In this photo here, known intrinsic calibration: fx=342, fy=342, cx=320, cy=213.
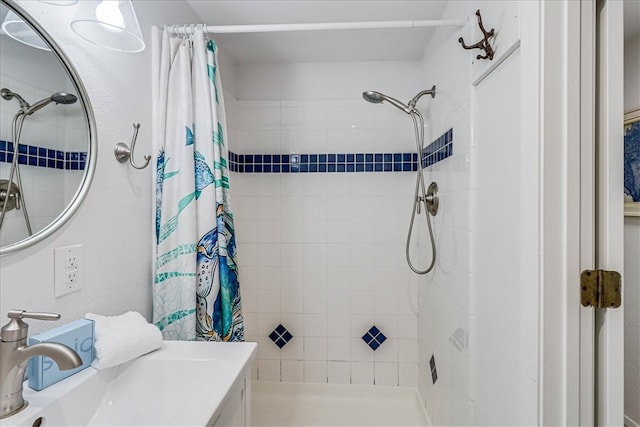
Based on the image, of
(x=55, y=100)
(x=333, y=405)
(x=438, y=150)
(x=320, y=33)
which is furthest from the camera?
(x=333, y=405)

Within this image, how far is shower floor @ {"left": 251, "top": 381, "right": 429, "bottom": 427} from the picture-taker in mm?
2064

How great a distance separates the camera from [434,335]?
1.89 meters

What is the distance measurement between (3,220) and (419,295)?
210 centimetres

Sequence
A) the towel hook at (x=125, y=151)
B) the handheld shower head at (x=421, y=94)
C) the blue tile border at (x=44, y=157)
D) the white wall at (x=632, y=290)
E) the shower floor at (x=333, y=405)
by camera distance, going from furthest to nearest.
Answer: the shower floor at (x=333, y=405)
the handheld shower head at (x=421, y=94)
the towel hook at (x=125, y=151)
the white wall at (x=632, y=290)
the blue tile border at (x=44, y=157)

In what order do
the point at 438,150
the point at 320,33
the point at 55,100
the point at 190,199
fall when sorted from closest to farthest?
the point at 55,100
the point at 190,199
the point at 438,150
the point at 320,33

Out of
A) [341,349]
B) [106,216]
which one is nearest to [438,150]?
[341,349]

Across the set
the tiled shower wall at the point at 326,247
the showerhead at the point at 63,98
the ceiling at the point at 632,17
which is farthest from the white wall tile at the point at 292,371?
the ceiling at the point at 632,17

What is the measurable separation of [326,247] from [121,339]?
1505 millimetres

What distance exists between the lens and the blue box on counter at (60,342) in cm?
83

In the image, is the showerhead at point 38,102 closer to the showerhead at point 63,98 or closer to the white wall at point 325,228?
the showerhead at point 63,98

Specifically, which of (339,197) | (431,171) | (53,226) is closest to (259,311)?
(339,197)

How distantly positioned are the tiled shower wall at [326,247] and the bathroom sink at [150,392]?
1253 mm

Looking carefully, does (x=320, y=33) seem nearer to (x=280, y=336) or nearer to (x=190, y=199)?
(x=190, y=199)

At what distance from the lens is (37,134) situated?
2.97 ft
